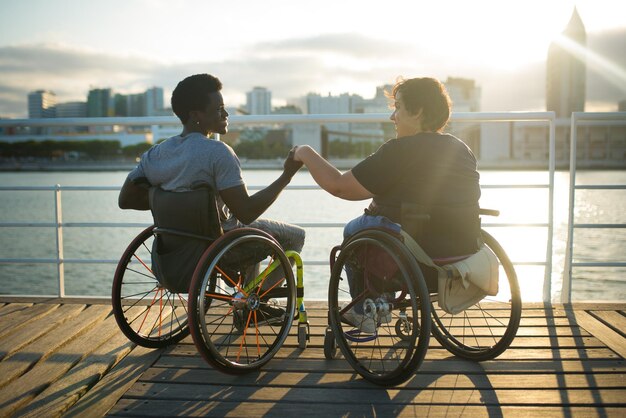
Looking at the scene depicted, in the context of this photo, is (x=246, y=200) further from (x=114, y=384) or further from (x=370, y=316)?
(x=114, y=384)

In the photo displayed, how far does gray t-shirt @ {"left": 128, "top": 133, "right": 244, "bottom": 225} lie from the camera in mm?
1809

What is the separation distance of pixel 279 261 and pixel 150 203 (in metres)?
0.46

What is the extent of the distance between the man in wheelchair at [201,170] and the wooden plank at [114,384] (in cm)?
32

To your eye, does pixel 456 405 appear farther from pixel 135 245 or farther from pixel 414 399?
pixel 135 245

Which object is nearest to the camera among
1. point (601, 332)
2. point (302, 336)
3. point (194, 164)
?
point (194, 164)

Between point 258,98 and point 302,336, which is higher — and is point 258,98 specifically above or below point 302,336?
above

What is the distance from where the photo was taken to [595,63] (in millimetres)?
107750

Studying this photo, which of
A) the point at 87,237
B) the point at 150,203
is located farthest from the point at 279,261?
the point at 87,237

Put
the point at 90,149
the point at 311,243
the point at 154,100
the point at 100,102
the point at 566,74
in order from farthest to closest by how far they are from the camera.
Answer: the point at 566,74, the point at 154,100, the point at 100,102, the point at 90,149, the point at 311,243

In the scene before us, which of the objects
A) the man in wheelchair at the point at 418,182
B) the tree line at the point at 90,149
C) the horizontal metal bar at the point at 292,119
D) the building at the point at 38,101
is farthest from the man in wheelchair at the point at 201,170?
the building at the point at 38,101

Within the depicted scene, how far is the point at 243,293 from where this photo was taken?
188 cm

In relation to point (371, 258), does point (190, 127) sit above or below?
above

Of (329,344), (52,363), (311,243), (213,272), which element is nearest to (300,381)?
(329,344)

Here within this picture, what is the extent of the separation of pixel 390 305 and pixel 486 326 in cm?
75
